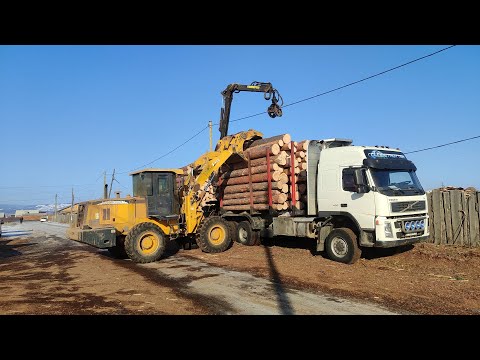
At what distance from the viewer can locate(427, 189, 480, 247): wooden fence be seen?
44.0 feet

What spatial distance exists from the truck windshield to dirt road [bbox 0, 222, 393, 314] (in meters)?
4.20

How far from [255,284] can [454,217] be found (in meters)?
8.58

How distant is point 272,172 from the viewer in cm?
1484

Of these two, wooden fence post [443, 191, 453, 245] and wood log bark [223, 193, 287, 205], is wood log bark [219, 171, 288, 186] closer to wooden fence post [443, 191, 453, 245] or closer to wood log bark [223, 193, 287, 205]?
wood log bark [223, 193, 287, 205]

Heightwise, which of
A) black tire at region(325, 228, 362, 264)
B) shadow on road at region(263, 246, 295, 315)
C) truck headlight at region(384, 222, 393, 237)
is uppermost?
truck headlight at region(384, 222, 393, 237)

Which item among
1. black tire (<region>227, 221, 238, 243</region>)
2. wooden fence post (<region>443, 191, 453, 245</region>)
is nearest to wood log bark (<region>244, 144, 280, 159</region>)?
black tire (<region>227, 221, 238, 243</region>)

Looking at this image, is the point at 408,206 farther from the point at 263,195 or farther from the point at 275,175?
the point at 263,195

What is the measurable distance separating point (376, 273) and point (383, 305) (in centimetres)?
311

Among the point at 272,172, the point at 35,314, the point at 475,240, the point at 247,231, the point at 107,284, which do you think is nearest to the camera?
the point at 35,314

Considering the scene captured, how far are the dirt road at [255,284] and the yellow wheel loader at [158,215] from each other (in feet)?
2.37
